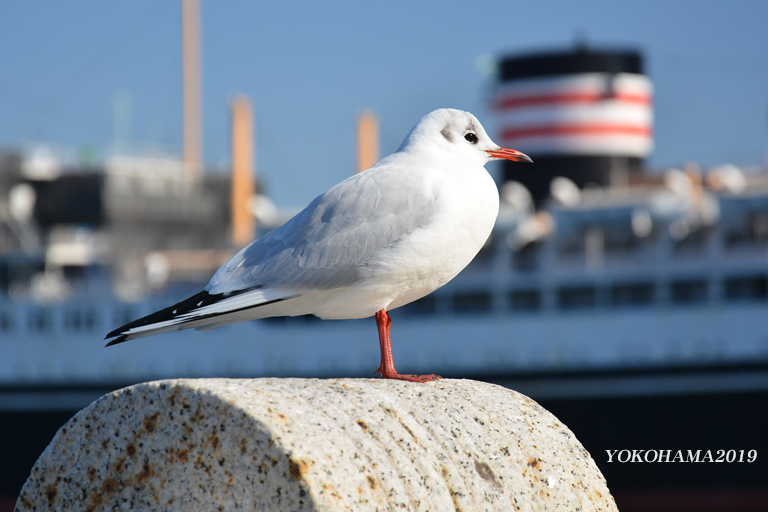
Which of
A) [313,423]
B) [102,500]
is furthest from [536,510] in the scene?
[102,500]

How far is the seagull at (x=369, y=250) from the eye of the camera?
3891mm

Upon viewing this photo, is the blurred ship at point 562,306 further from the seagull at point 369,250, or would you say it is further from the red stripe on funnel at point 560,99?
the seagull at point 369,250

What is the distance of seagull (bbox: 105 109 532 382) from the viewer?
3.89 metres

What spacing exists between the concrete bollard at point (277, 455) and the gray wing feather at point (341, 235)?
523 millimetres

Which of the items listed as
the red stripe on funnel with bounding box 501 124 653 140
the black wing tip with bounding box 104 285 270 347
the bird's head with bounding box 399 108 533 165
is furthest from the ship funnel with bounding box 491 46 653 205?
the black wing tip with bounding box 104 285 270 347

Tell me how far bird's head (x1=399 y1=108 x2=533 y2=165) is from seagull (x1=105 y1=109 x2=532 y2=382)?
7cm

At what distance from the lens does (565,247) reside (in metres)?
22.4

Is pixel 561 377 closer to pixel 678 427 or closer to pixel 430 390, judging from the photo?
pixel 678 427

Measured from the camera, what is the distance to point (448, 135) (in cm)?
424

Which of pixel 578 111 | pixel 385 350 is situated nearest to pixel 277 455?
pixel 385 350

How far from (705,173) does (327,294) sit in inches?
898

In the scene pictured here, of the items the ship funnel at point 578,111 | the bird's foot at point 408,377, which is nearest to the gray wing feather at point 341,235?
the bird's foot at point 408,377

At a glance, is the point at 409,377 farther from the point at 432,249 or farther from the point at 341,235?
the point at 341,235

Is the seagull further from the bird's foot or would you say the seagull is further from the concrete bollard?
the concrete bollard
